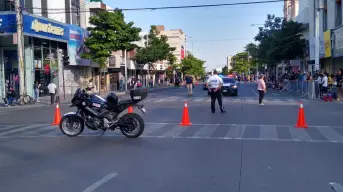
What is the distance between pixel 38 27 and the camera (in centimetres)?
2962

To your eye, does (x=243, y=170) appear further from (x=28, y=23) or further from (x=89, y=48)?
(x=89, y=48)

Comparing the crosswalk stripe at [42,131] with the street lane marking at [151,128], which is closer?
the street lane marking at [151,128]

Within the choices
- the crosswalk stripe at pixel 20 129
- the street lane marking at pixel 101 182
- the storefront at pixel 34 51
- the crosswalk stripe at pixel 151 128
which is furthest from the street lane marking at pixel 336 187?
the storefront at pixel 34 51

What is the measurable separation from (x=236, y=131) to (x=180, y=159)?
12.9ft

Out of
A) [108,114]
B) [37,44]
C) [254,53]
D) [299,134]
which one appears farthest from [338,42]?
[254,53]

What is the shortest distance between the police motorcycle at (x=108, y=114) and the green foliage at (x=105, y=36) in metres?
26.4

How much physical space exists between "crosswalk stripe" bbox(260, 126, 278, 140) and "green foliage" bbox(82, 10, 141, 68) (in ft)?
88.8

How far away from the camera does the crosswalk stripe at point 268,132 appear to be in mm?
10312

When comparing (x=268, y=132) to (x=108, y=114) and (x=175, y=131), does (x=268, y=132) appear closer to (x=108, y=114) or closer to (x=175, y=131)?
(x=175, y=131)

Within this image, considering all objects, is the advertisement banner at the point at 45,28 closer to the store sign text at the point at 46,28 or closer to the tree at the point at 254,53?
the store sign text at the point at 46,28

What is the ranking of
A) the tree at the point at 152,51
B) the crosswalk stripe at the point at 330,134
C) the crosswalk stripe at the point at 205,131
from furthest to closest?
the tree at the point at 152,51
the crosswalk stripe at the point at 205,131
the crosswalk stripe at the point at 330,134

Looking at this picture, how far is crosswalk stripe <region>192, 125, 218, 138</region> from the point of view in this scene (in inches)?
424

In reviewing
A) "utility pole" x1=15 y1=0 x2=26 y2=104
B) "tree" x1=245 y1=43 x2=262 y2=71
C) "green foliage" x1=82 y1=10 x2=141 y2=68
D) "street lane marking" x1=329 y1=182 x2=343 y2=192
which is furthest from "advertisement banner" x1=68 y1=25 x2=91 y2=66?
"street lane marking" x1=329 y1=182 x2=343 y2=192

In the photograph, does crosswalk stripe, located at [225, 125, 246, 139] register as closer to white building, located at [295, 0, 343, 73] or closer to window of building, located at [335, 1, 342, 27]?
white building, located at [295, 0, 343, 73]
